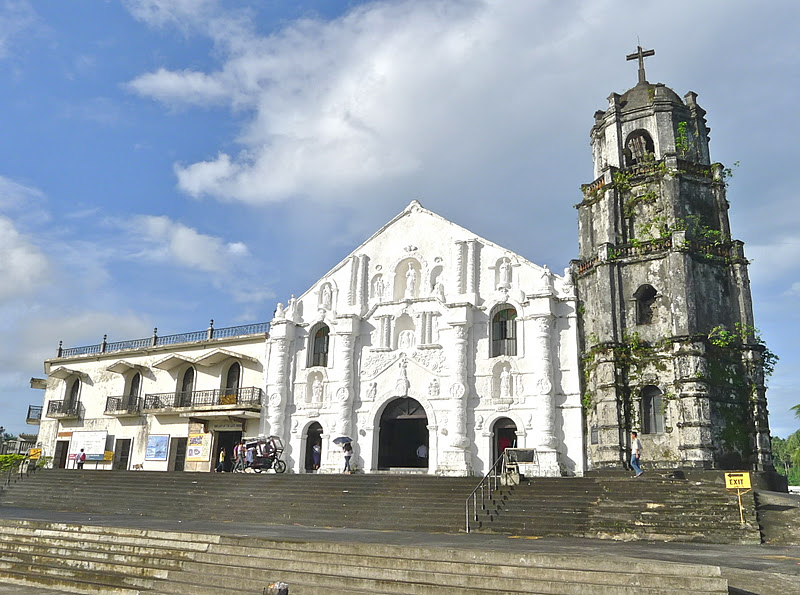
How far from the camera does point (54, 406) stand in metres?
35.6

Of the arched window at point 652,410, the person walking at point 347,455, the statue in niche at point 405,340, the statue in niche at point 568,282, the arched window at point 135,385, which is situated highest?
the statue in niche at point 568,282

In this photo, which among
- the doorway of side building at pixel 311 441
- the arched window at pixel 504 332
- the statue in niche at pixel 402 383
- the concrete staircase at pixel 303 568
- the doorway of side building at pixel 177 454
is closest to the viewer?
the concrete staircase at pixel 303 568

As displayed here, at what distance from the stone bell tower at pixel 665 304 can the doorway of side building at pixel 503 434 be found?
2805 mm

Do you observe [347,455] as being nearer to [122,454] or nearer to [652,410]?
[652,410]

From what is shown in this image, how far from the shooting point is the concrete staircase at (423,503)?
15.8 metres

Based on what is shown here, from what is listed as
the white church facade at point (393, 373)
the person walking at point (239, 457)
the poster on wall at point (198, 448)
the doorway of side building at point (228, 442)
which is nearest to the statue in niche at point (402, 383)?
the white church facade at point (393, 373)

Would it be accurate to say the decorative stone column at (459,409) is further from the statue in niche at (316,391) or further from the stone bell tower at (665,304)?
the statue in niche at (316,391)

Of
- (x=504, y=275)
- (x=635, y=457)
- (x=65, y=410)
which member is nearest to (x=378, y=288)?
(x=504, y=275)

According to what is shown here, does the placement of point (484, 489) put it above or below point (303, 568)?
above

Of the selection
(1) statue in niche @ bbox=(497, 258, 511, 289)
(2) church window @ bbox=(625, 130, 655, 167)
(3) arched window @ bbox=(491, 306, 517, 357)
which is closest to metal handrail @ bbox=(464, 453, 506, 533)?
(3) arched window @ bbox=(491, 306, 517, 357)

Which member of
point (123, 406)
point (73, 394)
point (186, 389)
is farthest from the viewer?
point (73, 394)

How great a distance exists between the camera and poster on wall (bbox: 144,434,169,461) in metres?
31.3

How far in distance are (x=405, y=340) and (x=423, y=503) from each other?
897cm

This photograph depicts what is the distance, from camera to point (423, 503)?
62.2 feet
